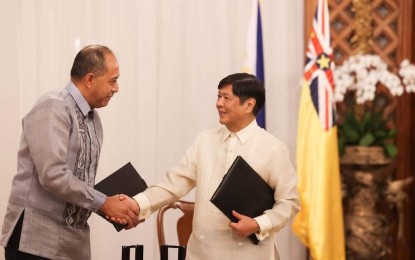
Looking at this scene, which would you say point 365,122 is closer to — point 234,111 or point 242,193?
point 234,111

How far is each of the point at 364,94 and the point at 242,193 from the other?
116 cm

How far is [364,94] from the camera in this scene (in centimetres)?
322

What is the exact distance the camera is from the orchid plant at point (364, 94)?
10.6ft

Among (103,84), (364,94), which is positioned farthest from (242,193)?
(364,94)

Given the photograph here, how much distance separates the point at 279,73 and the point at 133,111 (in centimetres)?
107

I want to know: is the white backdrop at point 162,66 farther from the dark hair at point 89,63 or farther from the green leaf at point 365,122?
the dark hair at point 89,63

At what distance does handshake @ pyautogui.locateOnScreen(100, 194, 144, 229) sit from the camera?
8.39ft

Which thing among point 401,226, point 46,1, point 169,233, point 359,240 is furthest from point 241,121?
point 46,1

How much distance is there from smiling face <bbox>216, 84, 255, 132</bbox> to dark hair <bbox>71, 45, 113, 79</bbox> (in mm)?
530

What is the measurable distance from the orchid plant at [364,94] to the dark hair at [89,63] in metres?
1.42

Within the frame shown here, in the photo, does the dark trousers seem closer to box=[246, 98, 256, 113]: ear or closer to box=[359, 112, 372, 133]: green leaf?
box=[246, 98, 256, 113]: ear

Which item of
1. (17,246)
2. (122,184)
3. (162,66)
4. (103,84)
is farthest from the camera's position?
(162,66)

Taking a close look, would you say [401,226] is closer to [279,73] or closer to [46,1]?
[279,73]

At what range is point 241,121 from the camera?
2604mm
